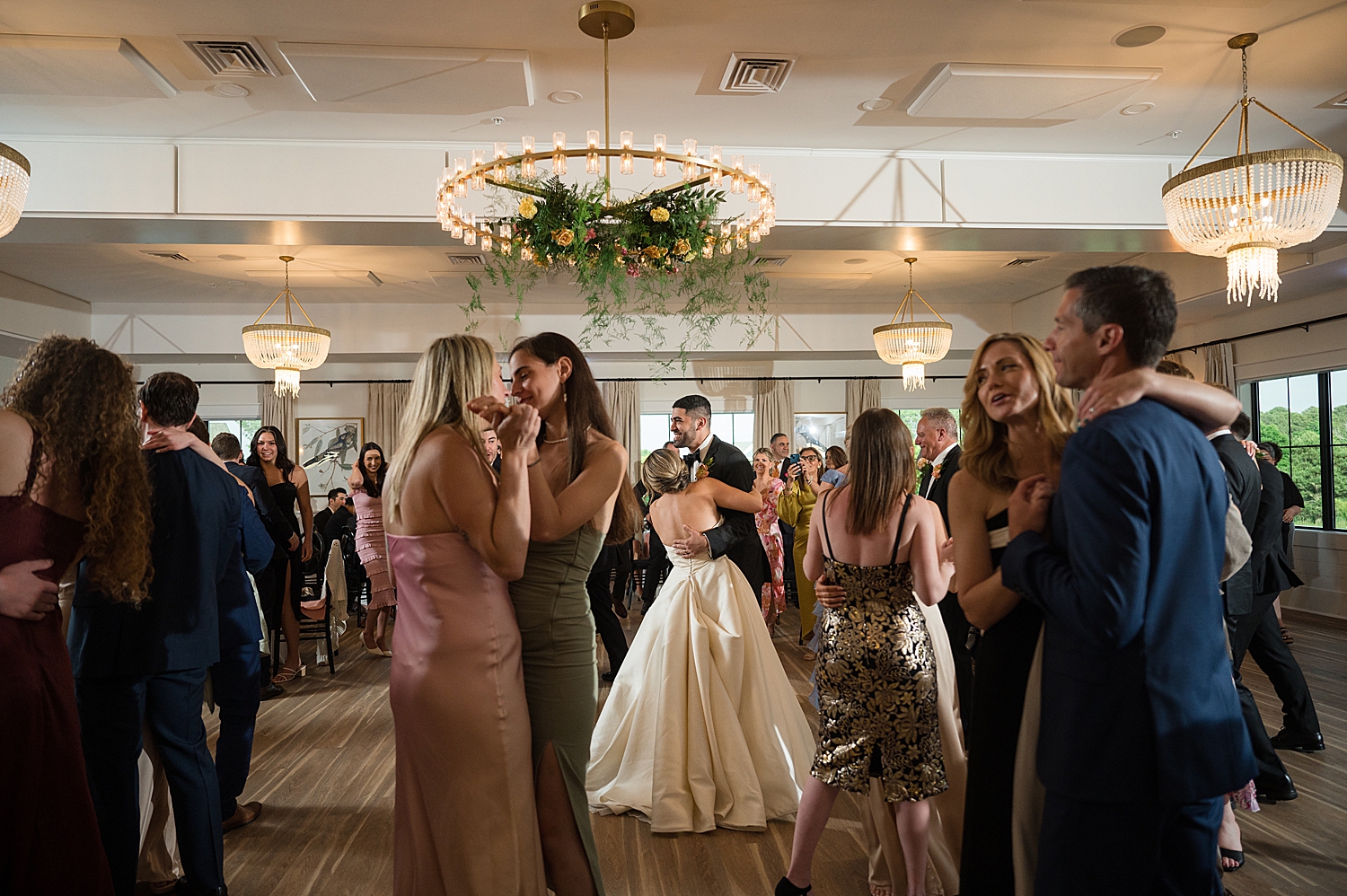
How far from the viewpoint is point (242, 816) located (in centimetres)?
351

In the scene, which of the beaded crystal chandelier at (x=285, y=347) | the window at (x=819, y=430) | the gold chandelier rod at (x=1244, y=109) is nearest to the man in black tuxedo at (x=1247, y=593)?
the gold chandelier rod at (x=1244, y=109)

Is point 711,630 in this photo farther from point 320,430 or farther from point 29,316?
point 320,430

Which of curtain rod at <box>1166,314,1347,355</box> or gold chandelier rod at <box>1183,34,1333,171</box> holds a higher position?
gold chandelier rod at <box>1183,34,1333,171</box>

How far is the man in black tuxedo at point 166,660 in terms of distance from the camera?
2520 millimetres

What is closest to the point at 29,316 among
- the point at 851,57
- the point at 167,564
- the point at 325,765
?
the point at 325,765

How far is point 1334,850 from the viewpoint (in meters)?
3.13

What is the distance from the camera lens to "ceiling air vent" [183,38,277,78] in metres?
4.05

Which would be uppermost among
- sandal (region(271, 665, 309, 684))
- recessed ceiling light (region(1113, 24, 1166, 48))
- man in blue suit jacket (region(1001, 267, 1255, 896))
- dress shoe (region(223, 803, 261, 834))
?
recessed ceiling light (region(1113, 24, 1166, 48))

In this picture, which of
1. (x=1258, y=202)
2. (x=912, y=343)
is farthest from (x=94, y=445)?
(x=912, y=343)

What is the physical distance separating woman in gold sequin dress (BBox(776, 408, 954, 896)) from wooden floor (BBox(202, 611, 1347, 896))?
478 mm

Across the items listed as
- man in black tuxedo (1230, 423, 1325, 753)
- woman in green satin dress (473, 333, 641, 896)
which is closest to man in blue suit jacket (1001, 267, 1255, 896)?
woman in green satin dress (473, 333, 641, 896)

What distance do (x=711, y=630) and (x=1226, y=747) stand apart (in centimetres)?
223

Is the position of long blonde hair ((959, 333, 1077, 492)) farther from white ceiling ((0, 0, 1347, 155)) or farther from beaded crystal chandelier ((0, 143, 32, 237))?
beaded crystal chandelier ((0, 143, 32, 237))

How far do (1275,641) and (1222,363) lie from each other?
6.07 m
